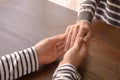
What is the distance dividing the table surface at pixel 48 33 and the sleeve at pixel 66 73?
0.04 meters

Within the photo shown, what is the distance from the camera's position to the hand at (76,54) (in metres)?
0.75

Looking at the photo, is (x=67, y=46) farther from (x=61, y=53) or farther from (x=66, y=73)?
(x=66, y=73)

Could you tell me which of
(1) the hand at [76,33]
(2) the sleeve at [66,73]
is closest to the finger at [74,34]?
(1) the hand at [76,33]

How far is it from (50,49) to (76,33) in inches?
5.0

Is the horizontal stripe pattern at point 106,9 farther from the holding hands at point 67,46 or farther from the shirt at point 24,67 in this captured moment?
the shirt at point 24,67

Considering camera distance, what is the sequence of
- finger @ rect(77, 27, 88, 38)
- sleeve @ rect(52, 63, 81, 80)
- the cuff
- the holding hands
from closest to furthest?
sleeve @ rect(52, 63, 81, 80) → the holding hands → finger @ rect(77, 27, 88, 38) → the cuff

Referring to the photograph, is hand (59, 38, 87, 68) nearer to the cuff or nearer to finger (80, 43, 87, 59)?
finger (80, 43, 87, 59)

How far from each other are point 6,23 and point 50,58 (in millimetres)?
279

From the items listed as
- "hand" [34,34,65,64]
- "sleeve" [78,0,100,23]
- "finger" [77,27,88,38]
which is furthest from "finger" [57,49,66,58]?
"sleeve" [78,0,100,23]

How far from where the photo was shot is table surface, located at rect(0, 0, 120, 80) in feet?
2.49

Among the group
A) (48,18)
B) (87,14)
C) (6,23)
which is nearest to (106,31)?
(87,14)

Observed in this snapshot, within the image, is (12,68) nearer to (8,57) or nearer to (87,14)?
(8,57)

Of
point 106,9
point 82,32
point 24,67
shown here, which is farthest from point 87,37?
point 106,9

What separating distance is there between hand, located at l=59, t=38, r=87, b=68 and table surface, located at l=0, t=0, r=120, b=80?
2 centimetres
